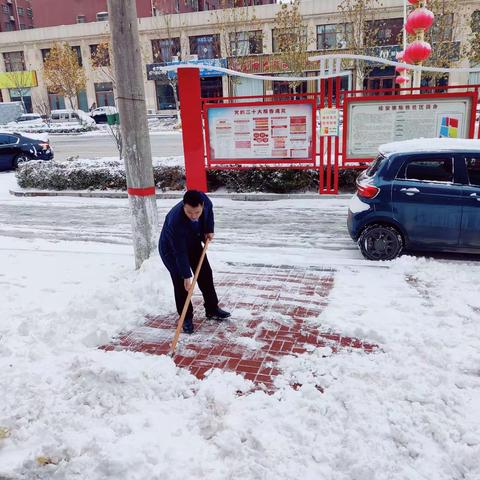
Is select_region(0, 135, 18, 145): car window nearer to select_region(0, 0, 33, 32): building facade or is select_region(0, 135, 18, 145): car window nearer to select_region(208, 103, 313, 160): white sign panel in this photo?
select_region(208, 103, 313, 160): white sign panel

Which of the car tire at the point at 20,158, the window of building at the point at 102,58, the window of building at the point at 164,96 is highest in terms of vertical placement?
the window of building at the point at 102,58

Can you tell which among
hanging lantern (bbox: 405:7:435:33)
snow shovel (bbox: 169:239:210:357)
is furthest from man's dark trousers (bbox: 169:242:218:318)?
hanging lantern (bbox: 405:7:435:33)

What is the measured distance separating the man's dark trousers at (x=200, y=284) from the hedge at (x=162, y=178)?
6.40 m

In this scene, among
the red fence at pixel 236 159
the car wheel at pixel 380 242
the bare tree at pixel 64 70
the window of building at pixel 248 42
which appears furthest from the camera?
the bare tree at pixel 64 70

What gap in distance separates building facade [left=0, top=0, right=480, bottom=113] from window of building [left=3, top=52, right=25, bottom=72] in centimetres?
10

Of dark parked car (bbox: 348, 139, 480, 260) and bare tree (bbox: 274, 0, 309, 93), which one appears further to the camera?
bare tree (bbox: 274, 0, 309, 93)

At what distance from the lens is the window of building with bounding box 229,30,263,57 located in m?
37.5

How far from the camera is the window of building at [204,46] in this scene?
139 ft

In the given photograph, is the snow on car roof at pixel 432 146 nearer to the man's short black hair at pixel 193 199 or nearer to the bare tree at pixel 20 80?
the man's short black hair at pixel 193 199

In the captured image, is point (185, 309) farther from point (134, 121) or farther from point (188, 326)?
point (134, 121)

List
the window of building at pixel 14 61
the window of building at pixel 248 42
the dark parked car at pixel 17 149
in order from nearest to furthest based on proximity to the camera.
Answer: the dark parked car at pixel 17 149, the window of building at pixel 248 42, the window of building at pixel 14 61

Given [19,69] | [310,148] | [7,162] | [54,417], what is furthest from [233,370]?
[19,69]

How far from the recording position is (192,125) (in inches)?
433

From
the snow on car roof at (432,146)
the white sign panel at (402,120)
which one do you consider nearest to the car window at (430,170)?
the snow on car roof at (432,146)
